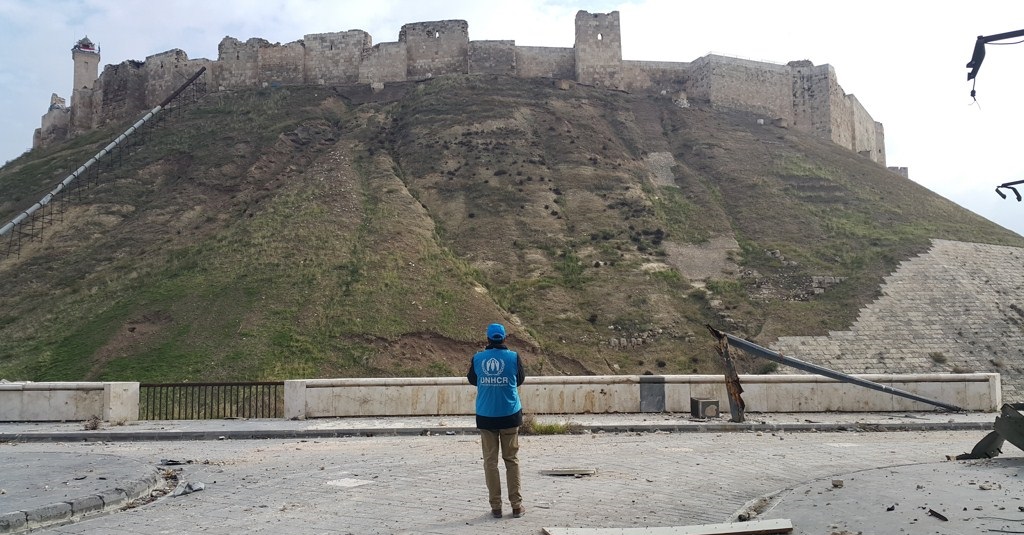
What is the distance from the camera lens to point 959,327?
90.9 ft

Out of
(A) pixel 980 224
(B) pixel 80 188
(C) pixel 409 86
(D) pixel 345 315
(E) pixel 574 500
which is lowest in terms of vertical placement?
(E) pixel 574 500

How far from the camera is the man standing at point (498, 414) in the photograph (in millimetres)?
6750

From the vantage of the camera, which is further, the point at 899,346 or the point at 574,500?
the point at 899,346

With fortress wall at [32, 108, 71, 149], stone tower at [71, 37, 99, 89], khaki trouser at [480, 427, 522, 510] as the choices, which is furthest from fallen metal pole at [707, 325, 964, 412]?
stone tower at [71, 37, 99, 89]

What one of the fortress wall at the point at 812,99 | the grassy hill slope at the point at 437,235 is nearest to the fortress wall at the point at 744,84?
the fortress wall at the point at 812,99

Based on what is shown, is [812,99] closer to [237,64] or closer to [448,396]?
[237,64]

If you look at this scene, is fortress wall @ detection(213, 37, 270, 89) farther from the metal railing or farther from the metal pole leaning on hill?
the metal railing

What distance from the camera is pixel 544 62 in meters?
50.9

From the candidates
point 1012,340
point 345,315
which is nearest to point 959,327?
point 1012,340

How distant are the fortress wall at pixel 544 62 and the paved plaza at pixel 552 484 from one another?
41150mm

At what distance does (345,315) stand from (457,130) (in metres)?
18.8

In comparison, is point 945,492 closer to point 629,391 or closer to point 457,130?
point 629,391

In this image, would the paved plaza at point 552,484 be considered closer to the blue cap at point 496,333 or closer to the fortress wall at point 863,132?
the blue cap at point 496,333

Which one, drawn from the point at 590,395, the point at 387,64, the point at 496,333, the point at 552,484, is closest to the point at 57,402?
the point at 590,395
